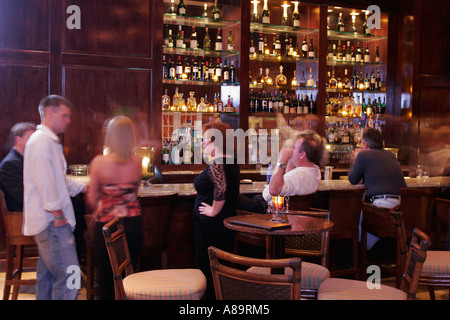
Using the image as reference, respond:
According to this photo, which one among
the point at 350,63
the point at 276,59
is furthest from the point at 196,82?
the point at 350,63

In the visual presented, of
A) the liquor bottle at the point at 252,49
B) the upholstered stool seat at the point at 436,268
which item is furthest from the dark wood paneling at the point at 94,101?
the upholstered stool seat at the point at 436,268

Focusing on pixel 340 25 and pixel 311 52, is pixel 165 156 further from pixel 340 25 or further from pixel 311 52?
pixel 340 25

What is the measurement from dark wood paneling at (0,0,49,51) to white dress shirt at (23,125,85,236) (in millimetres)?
2436

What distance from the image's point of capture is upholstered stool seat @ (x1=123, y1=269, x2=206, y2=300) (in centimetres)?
274

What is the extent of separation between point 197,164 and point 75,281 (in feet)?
10.6

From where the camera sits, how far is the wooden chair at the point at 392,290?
2.50 m

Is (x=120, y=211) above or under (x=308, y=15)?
under

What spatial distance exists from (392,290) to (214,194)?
130cm

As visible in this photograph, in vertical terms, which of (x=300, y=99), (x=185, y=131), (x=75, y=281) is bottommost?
(x=75, y=281)

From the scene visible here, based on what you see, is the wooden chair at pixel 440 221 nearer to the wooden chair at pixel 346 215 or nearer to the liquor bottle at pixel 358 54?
the wooden chair at pixel 346 215

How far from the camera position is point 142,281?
2.85 m

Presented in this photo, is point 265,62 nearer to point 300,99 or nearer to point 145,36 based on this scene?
point 300,99

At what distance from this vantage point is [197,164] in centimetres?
633
